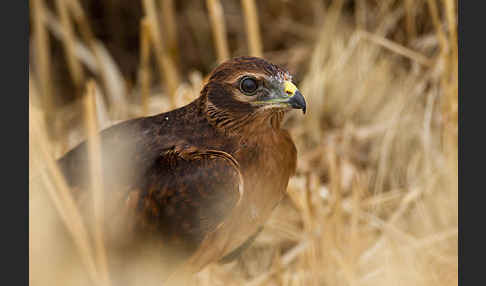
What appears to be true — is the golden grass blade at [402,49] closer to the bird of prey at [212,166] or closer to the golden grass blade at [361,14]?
the golden grass blade at [361,14]

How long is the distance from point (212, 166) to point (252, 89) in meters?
0.27

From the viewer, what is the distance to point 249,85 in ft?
6.38

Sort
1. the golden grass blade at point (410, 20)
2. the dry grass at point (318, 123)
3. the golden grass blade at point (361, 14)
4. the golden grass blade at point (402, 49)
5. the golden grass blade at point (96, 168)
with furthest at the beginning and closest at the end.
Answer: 1. the golden grass blade at point (361, 14)
2. the golden grass blade at point (410, 20)
3. the golden grass blade at point (402, 49)
4. the dry grass at point (318, 123)
5. the golden grass blade at point (96, 168)

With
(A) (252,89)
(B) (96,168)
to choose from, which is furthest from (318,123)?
(B) (96,168)

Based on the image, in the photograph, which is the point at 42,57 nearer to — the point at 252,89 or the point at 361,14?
the point at 252,89

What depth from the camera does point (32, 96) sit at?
1811 millimetres

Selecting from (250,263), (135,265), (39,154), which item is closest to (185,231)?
(135,265)

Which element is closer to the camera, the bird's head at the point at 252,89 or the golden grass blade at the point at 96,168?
the golden grass blade at the point at 96,168

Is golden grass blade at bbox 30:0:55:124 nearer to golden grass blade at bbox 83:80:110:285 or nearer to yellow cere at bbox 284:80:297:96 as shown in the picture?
golden grass blade at bbox 83:80:110:285

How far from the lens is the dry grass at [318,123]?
2.18m

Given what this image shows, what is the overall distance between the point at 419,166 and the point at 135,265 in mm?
1909

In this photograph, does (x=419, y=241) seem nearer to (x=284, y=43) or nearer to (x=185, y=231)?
(x=185, y=231)

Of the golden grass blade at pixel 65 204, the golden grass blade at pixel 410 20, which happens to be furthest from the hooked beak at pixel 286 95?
the golden grass blade at pixel 410 20

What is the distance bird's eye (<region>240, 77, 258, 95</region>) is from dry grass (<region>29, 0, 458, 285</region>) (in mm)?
450
